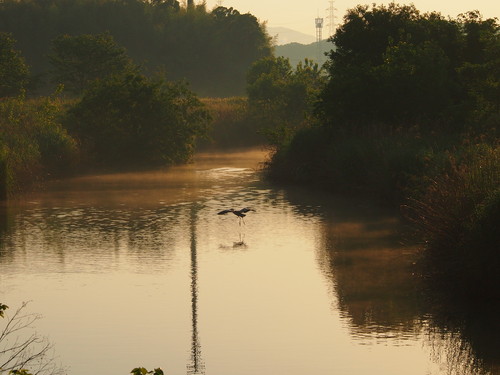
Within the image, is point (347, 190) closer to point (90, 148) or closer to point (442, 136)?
point (442, 136)

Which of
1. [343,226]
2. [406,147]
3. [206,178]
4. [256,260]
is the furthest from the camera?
[206,178]

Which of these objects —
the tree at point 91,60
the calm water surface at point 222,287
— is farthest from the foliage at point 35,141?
the tree at point 91,60

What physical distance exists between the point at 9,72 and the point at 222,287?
4701 cm

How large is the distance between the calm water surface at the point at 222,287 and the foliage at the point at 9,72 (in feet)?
105

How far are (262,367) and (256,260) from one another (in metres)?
7.71

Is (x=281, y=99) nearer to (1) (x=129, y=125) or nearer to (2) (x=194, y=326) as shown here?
(1) (x=129, y=125)

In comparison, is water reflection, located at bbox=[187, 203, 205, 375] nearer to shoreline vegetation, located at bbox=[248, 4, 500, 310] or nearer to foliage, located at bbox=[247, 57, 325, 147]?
shoreline vegetation, located at bbox=[248, 4, 500, 310]

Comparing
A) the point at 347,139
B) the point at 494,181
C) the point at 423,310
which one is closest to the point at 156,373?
the point at 423,310

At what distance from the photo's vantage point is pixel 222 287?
1717cm

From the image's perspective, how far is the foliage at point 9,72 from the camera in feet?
198

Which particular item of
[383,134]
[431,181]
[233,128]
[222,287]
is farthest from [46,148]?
[222,287]

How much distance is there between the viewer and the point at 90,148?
4203cm

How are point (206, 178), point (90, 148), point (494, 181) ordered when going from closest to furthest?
point (494, 181) < point (206, 178) < point (90, 148)

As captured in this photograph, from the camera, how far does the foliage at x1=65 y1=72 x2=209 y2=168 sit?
4253 cm
